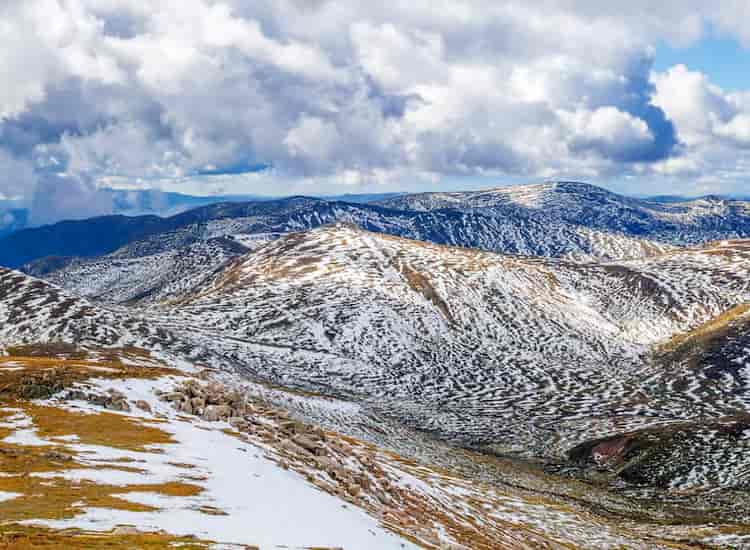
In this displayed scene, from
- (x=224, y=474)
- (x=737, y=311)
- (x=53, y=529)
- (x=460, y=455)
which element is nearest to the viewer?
(x=53, y=529)

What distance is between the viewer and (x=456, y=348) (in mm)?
158625

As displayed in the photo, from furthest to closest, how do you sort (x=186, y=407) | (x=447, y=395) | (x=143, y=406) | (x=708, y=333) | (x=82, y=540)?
(x=708, y=333) → (x=447, y=395) → (x=186, y=407) → (x=143, y=406) → (x=82, y=540)

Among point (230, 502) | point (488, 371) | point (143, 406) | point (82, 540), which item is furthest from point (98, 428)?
point (488, 371)

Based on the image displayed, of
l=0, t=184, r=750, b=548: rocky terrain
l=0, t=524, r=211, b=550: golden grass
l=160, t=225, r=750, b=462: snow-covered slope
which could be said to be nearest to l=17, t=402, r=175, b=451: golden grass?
l=0, t=184, r=750, b=548: rocky terrain

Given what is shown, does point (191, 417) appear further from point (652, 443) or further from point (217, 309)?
point (217, 309)

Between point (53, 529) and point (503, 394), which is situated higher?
point (53, 529)

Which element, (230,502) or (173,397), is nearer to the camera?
(230,502)

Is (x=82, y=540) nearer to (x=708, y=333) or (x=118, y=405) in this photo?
(x=118, y=405)

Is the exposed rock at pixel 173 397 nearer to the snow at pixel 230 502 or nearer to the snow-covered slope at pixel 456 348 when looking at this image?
the snow at pixel 230 502

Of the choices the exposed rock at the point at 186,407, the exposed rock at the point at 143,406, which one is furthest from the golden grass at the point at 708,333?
the exposed rock at the point at 143,406

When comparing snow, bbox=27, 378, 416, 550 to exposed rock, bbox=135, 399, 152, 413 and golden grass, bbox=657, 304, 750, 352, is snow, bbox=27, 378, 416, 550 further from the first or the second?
golden grass, bbox=657, 304, 750, 352

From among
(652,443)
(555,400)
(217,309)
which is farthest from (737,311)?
(217,309)

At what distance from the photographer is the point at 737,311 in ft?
541

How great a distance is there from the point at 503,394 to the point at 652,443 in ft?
148
